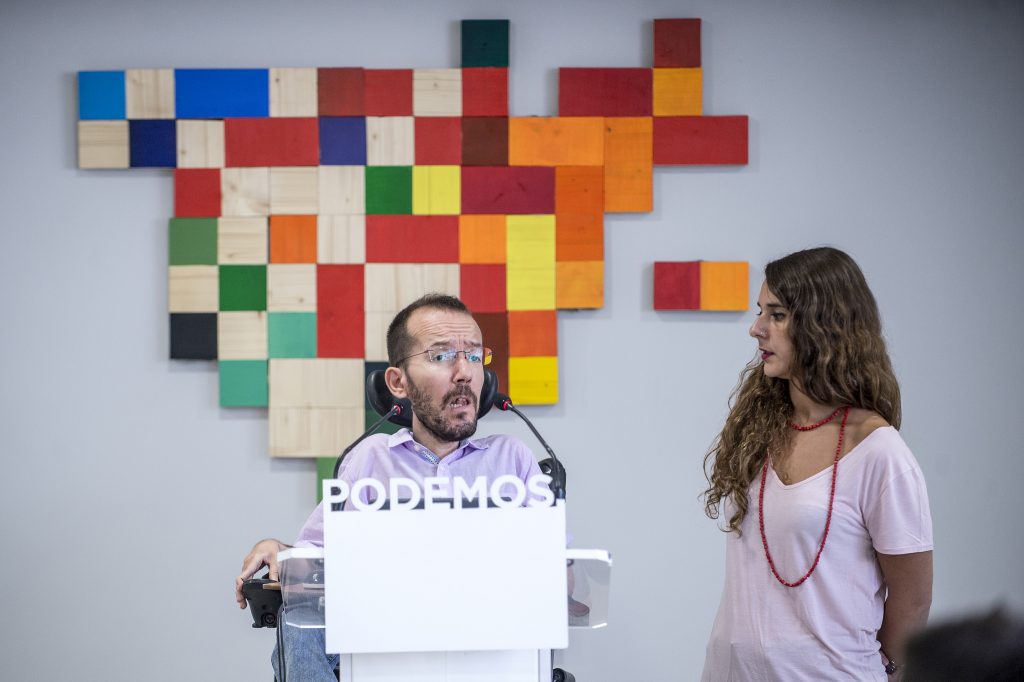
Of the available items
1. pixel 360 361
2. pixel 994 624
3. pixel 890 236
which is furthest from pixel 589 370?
pixel 994 624

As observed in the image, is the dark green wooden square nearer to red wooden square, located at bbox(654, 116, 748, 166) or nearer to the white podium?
red wooden square, located at bbox(654, 116, 748, 166)

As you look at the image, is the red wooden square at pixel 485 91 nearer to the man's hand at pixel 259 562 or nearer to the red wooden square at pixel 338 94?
the red wooden square at pixel 338 94

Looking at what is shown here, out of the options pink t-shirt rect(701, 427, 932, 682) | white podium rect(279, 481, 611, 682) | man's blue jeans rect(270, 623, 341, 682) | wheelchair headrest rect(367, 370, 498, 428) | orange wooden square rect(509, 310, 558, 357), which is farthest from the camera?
orange wooden square rect(509, 310, 558, 357)

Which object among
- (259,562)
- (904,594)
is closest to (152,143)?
(259,562)

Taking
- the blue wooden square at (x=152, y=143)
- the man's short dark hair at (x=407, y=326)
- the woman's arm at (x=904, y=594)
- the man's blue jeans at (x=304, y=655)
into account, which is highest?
the blue wooden square at (x=152, y=143)

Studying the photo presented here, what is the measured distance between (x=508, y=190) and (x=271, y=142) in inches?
29.8

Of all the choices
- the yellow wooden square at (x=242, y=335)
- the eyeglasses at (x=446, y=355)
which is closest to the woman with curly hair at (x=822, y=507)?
the eyeglasses at (x=446, y=355)

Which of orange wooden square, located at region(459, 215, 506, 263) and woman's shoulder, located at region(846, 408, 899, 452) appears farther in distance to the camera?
orange wooden square, located at region(459, 215, 506, 263)

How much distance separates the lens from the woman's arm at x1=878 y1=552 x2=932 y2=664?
1.56m

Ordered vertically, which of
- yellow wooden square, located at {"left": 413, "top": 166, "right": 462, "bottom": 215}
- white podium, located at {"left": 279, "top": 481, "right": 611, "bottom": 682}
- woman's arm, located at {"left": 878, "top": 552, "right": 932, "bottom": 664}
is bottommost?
woman's arm, located at {"left": 878, "top": 552, "right": 932, "bottom": 664}

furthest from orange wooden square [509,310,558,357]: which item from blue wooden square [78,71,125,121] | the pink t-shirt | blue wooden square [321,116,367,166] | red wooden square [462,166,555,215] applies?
blue wooden square [78,71,125,121]

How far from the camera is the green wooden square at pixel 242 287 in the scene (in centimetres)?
275

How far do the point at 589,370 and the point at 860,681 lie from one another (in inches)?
53.1

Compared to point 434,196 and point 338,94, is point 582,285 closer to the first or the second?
point 434,196
